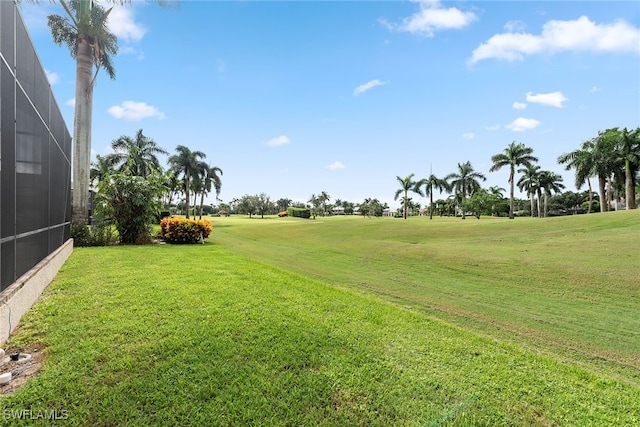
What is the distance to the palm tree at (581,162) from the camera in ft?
112

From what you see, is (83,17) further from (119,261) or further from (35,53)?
(119,261)

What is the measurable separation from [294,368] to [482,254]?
10.2 meters

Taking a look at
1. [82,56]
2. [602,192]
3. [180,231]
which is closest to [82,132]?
[82,56]

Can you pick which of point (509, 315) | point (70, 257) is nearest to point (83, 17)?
point (70, 257)

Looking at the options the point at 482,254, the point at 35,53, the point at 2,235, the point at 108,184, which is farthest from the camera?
the point at 108,184

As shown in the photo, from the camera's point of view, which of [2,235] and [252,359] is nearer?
[252,359]

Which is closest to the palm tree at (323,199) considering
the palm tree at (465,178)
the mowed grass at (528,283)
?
the palm tree at (465,178)

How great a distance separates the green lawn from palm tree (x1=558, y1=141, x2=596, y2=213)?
3505 cm

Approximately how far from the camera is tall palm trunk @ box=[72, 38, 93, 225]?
12.9 metres

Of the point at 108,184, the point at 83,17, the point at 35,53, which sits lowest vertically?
the point at 108,184

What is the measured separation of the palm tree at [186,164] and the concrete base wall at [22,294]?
122 feet

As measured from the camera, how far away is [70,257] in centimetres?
923

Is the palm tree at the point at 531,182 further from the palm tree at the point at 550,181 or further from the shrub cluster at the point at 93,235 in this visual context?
the shrub cluster at the point at 93,235

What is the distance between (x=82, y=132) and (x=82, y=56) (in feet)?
12.0
